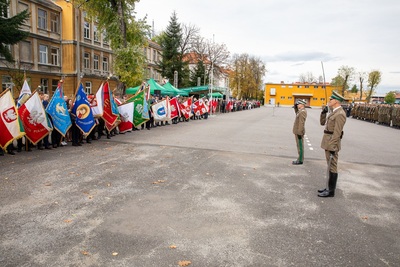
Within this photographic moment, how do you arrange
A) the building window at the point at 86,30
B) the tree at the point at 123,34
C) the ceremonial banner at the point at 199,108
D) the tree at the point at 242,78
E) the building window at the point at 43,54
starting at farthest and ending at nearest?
the tree at the point at 242,78
the building window at the point at 86,30
the building window at the point at 43,54
the ceremonial banner at the point at 199,108
the tree at the point at 123,34

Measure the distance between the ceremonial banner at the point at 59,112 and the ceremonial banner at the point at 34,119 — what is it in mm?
283

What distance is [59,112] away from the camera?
11.2 m

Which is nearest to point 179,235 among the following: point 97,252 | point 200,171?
point 97,252

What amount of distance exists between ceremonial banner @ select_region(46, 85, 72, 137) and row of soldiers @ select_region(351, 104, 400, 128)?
25.8 metres

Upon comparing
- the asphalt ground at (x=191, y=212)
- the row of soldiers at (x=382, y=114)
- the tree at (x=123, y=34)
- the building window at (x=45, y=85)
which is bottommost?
the asphalt ground at (x=191, y=212)

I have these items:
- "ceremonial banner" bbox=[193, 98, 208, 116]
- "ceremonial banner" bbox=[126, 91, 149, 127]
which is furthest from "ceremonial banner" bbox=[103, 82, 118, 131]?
"ceremonial banner" bbox=[193, 98, 208, 116]

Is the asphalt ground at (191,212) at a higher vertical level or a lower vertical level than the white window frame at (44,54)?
lower

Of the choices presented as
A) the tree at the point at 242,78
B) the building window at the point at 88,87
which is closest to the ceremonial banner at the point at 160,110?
the building window at the point at 88,87

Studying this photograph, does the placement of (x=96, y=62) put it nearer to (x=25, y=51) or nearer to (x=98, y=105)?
(x=25, y=51)

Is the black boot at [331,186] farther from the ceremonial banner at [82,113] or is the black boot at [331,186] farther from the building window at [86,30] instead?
the building window at [86,30]

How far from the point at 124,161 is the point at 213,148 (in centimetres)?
371

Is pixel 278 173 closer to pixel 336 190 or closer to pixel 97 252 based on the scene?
pixel 336 190

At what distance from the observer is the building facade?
34031 mm

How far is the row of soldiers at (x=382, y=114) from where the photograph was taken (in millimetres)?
27203
